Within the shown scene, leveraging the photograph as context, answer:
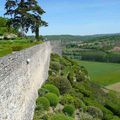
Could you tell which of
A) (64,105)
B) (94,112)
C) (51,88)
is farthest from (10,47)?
(94,112)

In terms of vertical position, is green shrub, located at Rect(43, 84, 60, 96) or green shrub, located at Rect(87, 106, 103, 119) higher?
green shrub, located at Rect(43, 84, 60, 96)

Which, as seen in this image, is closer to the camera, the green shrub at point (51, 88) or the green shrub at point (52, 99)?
the green shrub at point (52, 99)

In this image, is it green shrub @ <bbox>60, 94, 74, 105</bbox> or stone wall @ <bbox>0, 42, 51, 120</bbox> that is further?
green shrub @ <bbox>60, 94, 74, 105</bbox>

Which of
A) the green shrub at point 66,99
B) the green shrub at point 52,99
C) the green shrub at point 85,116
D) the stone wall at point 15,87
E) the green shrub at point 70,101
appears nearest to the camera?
the stone wall at point 15,87

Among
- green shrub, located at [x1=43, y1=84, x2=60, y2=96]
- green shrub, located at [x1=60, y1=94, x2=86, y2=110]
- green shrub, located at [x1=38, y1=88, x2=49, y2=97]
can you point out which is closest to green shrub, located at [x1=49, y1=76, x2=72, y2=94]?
green shrub, located at [x1=60, y1=94, x2=86, y2=110]

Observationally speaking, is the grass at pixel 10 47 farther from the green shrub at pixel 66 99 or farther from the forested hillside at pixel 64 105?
the green shrub at pixel 66 99

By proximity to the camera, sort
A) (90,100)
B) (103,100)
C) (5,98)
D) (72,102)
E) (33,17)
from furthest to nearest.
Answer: (33,17) < (103,100) < (90,100) < (72,102) < (5,98)

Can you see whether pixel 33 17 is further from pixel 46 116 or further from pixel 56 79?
pixel 46 116

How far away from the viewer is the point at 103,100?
39.7 meters

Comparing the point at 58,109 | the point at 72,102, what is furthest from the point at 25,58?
the point at 72,102

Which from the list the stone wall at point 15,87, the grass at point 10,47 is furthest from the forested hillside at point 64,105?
the stone wall at point 15,87

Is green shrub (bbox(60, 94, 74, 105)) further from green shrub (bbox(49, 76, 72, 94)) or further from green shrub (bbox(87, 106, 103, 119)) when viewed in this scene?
green shrub (bbox(87, 106, 103, 119))

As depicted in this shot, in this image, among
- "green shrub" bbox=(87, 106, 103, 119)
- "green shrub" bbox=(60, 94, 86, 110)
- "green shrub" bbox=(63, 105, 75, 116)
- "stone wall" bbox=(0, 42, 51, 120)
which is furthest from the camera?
"green shrub" bbox=(87, 106, 103, 119)

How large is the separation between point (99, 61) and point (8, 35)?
318ft
